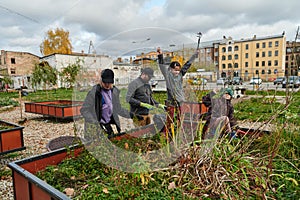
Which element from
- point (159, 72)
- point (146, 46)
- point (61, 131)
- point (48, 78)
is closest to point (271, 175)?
point (159, 72)

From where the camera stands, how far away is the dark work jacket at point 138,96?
2027 millimetres

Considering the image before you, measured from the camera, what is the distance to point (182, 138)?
7.14 feet

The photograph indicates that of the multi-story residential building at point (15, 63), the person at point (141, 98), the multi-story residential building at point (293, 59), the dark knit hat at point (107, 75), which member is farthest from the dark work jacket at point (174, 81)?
the multi-story residential building at point (15, 63)

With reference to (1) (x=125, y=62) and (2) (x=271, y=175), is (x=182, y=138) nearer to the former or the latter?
(2) (x=271, y=175)

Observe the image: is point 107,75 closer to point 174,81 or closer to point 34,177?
point 174,81

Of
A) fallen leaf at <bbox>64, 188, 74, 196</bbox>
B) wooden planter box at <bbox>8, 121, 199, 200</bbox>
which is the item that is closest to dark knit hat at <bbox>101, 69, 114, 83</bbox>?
wooden planter box at <bbox>8, 121, 199, 200</bbox>

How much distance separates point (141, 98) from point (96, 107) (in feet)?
1.82

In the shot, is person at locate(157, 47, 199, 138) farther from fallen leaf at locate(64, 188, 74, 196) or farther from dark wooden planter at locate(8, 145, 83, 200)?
dark wooden planter at locate(8, 145, 83, 200)

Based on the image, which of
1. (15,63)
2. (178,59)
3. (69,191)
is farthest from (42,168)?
(15,63)

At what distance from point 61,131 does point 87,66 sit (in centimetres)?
509

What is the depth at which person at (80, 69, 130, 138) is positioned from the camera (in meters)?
2.06

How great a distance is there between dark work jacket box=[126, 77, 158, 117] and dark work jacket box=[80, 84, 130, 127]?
14 cm

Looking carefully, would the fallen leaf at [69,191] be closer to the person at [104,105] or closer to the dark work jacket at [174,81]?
the person at [104,105]

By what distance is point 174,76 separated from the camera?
1.94 m
